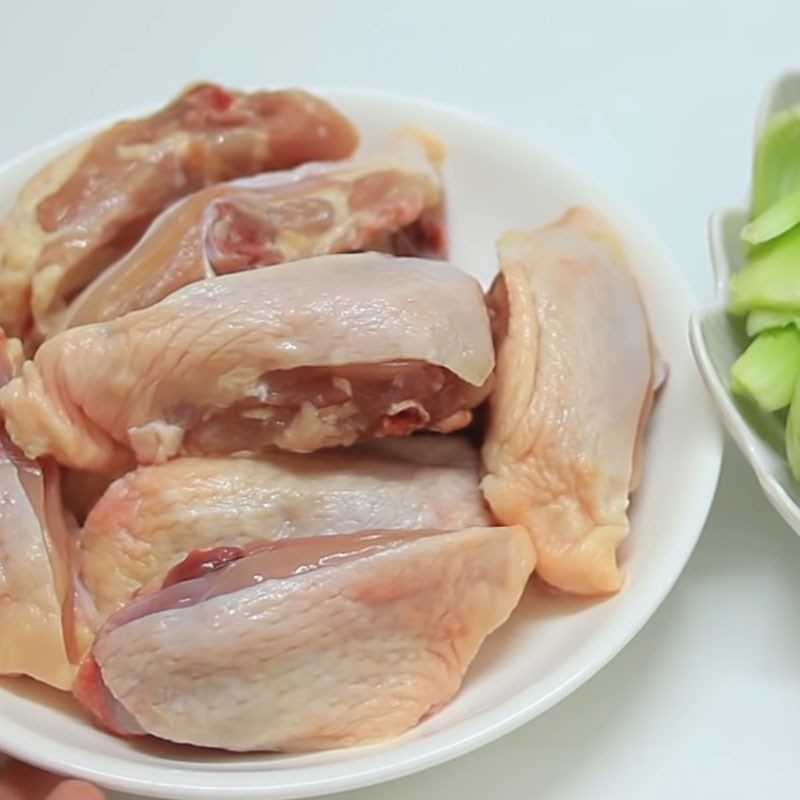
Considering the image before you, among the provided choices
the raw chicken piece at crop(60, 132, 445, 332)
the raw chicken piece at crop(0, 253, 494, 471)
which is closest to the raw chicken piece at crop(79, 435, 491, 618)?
the raw chicken piece at crop(0, 253, 494, 471)

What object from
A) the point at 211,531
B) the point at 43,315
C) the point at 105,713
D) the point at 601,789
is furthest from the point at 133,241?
the point at 601,789

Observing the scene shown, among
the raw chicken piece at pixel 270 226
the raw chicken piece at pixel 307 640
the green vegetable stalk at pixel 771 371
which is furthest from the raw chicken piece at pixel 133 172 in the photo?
the green vegetable stalk at pixel 771 371

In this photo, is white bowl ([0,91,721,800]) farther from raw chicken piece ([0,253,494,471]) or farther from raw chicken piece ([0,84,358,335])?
raw chicken piece ([0,253,494,471])

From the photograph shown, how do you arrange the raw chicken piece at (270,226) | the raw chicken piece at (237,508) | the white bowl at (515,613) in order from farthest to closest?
the raw chicken piece at (270,226)
the raw chicken piece at (237,508)
the white bowl at (515,613)

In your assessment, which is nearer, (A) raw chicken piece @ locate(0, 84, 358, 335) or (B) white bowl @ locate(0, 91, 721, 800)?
(B) white bowl @ locate(0, 91, 721, 800)

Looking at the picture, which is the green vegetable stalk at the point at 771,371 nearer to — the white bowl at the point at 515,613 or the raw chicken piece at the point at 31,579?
the white bowl at the point at 515,613

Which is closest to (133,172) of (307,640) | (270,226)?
(270,226)
